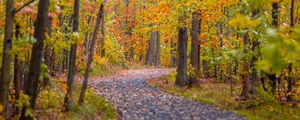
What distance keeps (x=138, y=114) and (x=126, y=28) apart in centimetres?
3337

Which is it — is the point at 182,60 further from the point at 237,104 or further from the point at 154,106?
the point at 154,106

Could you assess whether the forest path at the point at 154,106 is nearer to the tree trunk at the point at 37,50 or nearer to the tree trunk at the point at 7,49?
the tree trunk at the point at 37,50

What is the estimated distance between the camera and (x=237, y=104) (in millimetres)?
13906

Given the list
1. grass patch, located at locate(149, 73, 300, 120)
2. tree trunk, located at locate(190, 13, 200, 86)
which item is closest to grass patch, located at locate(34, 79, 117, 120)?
grass patch, located at locate(149, 73, 300, 120)

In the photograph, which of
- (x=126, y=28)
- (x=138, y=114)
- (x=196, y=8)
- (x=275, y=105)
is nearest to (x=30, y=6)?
(x=138, y=114)

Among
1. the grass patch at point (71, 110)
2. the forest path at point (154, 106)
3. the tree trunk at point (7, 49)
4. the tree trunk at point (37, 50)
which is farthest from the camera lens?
the forest path at point (154, 106)

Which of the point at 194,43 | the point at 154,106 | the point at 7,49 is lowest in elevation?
the point at 154,106

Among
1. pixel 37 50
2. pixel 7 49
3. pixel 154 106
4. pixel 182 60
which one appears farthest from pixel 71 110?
pixel 182 60

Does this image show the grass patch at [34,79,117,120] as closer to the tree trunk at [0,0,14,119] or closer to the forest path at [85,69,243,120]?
the forest path at [85,69,243,120]

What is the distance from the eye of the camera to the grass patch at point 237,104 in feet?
40.3

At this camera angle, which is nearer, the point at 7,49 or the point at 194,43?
the point at 7,49

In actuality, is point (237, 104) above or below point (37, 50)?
below

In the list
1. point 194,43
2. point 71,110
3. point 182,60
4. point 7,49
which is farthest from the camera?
point 182,60

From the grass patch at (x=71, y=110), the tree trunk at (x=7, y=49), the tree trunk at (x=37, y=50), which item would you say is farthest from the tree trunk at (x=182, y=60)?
the tree trunk at (x=7, y=49)
